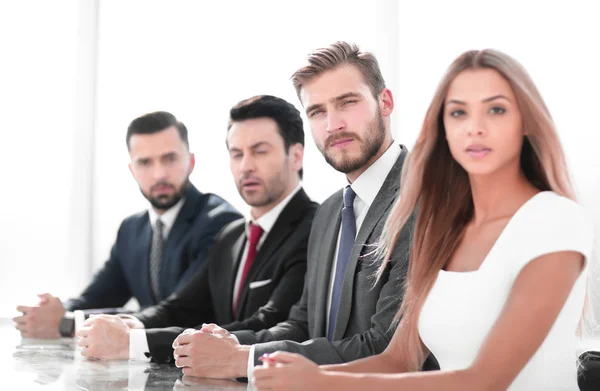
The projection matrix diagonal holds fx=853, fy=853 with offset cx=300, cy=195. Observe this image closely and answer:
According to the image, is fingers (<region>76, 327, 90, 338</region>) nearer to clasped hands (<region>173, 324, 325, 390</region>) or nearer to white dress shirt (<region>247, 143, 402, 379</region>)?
clasped hands (<region>173, 324, 325, 390</region>)

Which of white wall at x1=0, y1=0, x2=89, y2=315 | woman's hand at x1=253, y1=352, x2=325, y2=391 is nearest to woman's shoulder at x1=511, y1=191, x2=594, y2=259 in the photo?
woman's hand at x1=253, y1=352, x2=325, y2=391

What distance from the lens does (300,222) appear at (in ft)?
11.0

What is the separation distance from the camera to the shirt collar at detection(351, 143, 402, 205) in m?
2.71

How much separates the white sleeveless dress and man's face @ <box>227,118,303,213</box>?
5.53 feet

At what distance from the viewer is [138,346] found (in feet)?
9.12

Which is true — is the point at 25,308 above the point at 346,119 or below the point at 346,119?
below

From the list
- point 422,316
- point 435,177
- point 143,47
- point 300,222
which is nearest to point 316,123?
point 300,222

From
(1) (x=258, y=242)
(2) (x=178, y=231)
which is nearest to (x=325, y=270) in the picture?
(1) (x=258, y=242)

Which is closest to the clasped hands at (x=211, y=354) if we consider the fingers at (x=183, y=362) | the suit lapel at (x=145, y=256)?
the fingers at (x=183, y=362)

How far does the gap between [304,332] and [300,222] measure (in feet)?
Answer: 1.96

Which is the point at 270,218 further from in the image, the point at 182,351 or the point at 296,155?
the point at 182,351

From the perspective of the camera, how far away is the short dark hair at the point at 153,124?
Result: 4.25 m

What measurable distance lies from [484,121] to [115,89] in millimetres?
3918

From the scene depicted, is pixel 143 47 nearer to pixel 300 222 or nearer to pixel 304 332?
pixel 300 222
